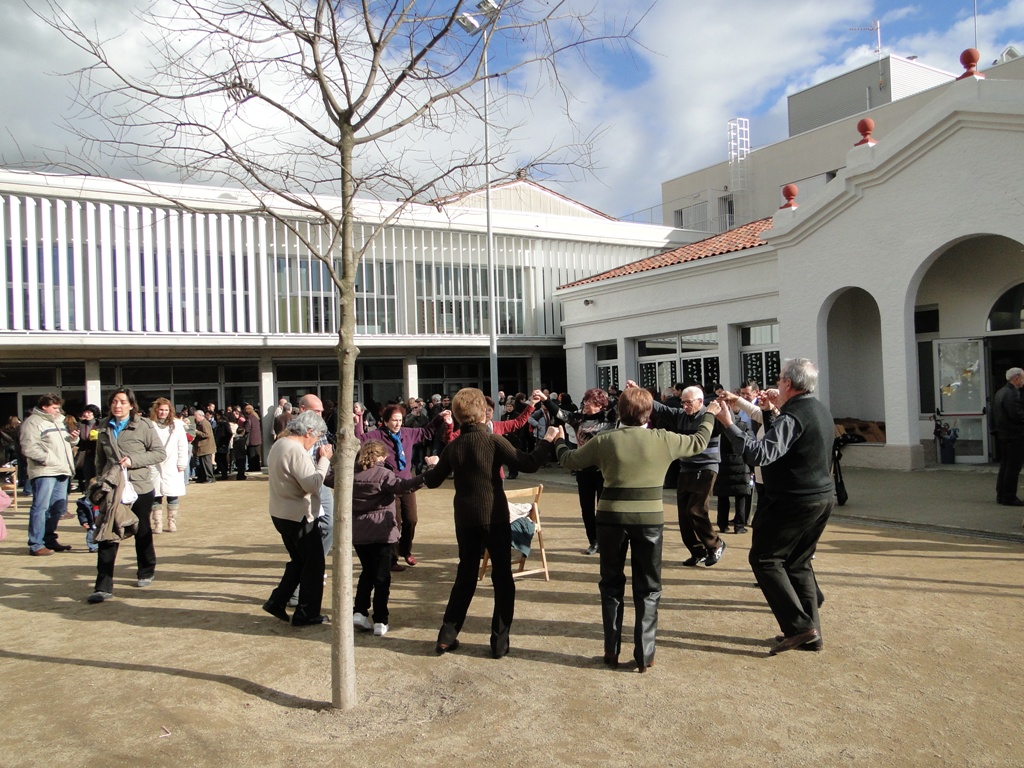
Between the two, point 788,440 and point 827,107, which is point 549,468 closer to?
point 788,440

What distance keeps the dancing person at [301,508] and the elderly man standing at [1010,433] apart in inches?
314

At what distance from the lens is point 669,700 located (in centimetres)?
418

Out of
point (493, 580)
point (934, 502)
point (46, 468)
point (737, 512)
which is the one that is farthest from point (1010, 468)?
point (46, 468)

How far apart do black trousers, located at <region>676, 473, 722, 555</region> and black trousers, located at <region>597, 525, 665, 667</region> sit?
2336 millimetres

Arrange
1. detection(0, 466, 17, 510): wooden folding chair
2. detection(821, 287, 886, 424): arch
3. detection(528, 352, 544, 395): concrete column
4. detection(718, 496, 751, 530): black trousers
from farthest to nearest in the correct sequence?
detection(528, 352, 544, 395): concrete column → detection(821, 287, 886, 424): arch → detection(0, 466, 17, 510): wooden folding chair → detection(718, 496, 751, 530): black trousers

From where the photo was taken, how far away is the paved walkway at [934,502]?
8352 millimetres

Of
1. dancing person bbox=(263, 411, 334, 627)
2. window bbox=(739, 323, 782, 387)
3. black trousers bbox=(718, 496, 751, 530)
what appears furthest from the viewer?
window bbox=(739, 323, 782, 387)

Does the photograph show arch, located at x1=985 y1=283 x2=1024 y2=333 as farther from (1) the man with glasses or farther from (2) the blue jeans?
(2) the blue jeans

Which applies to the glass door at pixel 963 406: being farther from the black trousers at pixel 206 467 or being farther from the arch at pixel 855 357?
the black trousers at pixel 206 467

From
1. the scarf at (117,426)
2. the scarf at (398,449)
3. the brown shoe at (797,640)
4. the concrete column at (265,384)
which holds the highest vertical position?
the concrete column at (265,384)

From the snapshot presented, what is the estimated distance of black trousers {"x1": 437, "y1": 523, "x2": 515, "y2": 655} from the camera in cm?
496

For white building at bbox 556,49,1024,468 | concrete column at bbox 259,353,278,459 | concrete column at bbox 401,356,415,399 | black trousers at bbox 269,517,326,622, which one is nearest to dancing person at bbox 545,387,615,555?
black trousers at bbox 269,517,326,622

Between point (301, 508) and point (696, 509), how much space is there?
11.3 feet

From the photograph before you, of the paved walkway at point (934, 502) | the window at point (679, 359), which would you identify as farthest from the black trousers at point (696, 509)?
the window at point (679, 359)
